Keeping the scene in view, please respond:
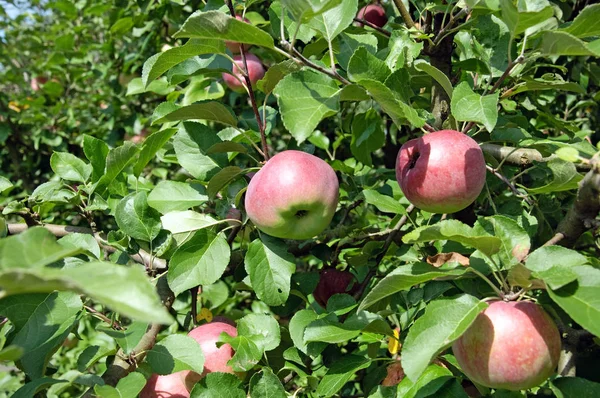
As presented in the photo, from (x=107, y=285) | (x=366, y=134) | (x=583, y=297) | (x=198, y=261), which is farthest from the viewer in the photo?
(x=366, y=134)

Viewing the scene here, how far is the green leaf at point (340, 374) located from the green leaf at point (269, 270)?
17 centimetres

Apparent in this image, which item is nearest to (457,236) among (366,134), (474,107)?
(474,107)

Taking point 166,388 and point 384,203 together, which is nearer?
point 166,388

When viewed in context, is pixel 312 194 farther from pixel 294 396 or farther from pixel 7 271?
pixel 7 271

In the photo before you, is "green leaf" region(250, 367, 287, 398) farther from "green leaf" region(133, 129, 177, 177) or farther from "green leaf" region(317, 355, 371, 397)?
"green leaf" region(133, 129, 177, 177)

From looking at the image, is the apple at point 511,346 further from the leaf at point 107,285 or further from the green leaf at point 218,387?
the leaf at point 107,285

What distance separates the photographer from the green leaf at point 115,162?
1276 mm

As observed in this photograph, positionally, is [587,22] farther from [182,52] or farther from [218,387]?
[218,387]

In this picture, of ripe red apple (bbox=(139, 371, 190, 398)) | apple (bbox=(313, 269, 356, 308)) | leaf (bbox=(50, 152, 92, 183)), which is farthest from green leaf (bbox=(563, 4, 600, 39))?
leaf (bbox=(50, 152, 92, 183))

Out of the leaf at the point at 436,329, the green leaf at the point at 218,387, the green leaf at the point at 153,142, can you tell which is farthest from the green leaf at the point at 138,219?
the leaf at the point at 436,329

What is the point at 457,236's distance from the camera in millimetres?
929

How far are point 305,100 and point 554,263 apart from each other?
51cm

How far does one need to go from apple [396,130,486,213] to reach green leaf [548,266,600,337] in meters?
0.27

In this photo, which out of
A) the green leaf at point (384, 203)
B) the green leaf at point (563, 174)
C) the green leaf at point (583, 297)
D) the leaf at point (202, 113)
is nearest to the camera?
the green leaf at point (583, 297)
